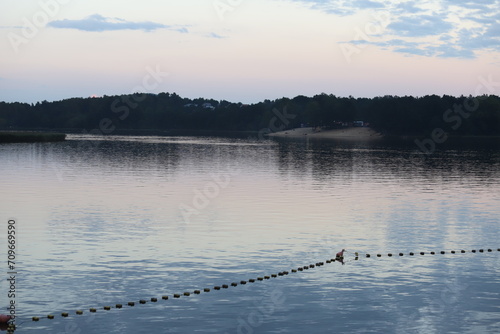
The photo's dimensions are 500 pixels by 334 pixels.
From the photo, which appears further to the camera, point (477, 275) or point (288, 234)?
point (288, 234)

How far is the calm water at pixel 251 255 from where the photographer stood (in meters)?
28.4

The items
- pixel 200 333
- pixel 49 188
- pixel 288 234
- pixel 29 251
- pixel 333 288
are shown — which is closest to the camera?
pixel 200 333

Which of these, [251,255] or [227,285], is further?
[251,255]

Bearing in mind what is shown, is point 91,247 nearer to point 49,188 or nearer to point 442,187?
point 49,188

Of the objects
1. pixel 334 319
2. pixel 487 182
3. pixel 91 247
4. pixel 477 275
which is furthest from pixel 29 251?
pixel 487 182

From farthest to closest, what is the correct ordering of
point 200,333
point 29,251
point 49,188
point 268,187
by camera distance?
point 268,187 < point 49,188 < point 29,251 < point 200,333

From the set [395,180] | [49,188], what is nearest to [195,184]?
[49,188]

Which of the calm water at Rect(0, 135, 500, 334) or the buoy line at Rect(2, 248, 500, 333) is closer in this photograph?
the buoy line at Rect(2, 248, 500, 333)

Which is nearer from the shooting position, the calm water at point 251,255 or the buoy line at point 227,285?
the buoy line at point 227,285

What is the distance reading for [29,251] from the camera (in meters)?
39.6

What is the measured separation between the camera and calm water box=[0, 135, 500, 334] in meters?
28.4

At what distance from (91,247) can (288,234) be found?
43.3ft

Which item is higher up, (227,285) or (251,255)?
(251,255)

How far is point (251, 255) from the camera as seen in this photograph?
3981 cm
